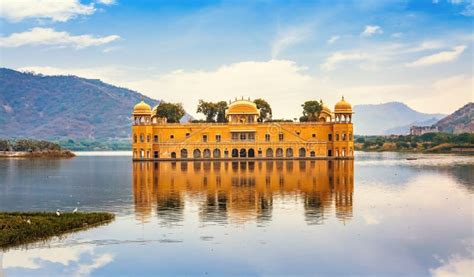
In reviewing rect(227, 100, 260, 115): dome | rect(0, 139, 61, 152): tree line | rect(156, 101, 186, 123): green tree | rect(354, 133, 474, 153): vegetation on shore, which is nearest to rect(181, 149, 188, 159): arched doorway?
rect(227, 100, 260, 115): dome

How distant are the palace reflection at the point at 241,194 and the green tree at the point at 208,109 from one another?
37857 millimetres

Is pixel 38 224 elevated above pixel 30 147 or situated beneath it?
situated beneath

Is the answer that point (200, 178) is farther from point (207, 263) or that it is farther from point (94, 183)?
point (207, 263)

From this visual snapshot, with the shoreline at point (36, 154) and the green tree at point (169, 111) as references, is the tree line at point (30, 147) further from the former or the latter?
the green tree at point (169, 111)

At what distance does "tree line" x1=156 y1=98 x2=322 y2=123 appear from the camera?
90.0m

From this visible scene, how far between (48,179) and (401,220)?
102 feet

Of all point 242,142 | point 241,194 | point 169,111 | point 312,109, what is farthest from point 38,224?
point 312,109

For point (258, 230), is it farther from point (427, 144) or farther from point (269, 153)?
point (427, 144)

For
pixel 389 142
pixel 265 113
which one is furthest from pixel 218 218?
pixel 389 142

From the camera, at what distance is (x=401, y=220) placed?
26578mm

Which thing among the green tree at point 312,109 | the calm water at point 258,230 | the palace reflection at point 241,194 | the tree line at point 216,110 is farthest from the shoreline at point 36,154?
Result: the calm water at point 258,230

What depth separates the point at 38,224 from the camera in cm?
2353

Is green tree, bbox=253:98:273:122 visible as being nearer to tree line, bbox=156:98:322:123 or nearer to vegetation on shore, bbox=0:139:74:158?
tree line, bbox=156:98:322:123

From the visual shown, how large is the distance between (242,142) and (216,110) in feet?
44.1
